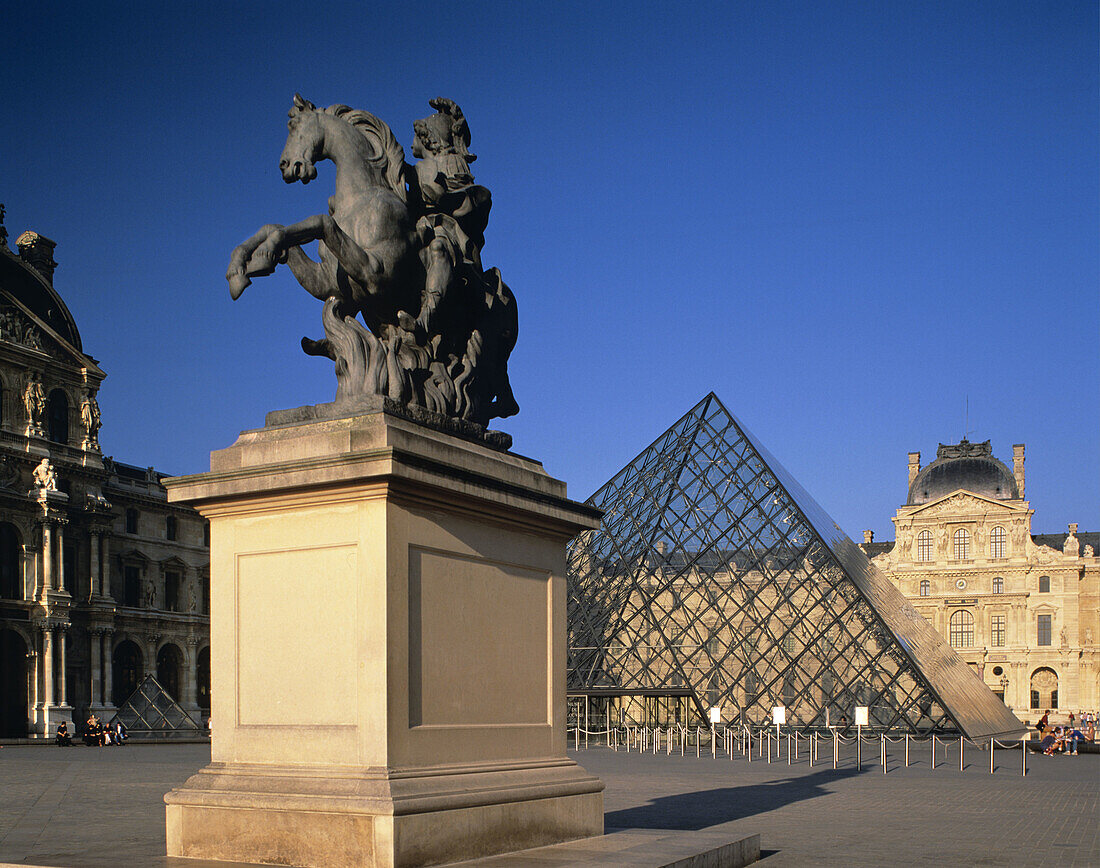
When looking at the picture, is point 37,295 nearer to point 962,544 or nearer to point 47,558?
point 47,558

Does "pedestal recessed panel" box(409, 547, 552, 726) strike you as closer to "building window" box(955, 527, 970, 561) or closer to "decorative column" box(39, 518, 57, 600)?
"decorative column" box(39, 518, 57, 600)

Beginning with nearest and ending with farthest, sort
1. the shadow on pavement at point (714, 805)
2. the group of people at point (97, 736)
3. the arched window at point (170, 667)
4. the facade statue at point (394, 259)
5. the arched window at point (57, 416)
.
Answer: the facade statue at point (394, 259) → the shadow on pavement at point (714, 805) → the group of people at point (97, 736) → the arched window at point (57, 416) → the arched window at point (170, 667)

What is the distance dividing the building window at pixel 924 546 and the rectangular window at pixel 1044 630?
8.75 meters

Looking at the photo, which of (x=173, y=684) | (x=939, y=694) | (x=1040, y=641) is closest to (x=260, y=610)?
(x=939, y=694)

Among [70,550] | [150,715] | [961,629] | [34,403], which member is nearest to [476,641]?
[150,715]

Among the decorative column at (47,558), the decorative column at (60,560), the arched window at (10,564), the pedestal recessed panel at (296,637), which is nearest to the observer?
the pedestal recessed panel at (296,637)

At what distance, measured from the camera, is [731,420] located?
46750mm

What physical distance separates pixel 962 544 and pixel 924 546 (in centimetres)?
268

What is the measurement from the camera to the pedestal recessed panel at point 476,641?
6.46 m

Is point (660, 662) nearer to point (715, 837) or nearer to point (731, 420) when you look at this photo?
point (731, 420)

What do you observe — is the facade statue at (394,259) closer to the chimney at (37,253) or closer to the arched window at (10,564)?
the arched window at (10,564)

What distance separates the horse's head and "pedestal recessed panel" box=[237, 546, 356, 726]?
7.15 ft

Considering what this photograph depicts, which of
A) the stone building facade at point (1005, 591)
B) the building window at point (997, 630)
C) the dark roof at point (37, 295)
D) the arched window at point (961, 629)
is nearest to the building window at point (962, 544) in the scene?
the stone building facade at point (1005, 591)

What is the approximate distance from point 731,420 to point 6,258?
1276 inches
